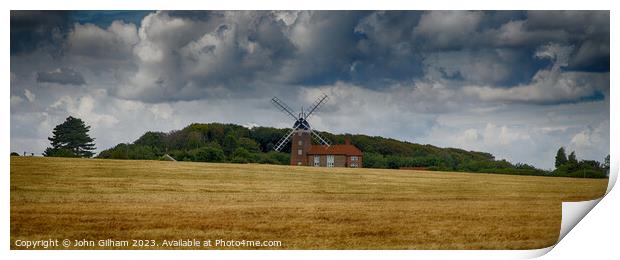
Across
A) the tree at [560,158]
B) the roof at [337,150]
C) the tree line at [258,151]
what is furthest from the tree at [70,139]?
the tree at [560,158]

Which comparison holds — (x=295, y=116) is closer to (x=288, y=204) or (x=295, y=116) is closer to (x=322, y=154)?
(x=322, y=154)

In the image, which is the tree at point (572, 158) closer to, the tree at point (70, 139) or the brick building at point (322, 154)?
the brick building at point (322, 154)

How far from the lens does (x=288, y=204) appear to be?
39.0ft

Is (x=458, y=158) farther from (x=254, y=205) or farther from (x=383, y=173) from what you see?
(x=254, y=205)

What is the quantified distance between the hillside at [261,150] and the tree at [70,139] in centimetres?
35

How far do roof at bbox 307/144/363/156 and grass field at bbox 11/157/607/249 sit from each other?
38cm

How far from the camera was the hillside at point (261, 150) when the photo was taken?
1186 cm

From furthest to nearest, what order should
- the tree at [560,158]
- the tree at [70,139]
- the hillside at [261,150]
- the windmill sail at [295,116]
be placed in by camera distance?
1. the tree at [560,158]
2. the windmill sail at [295,116]
3. the hillside at [261,150]
4. the tree at [70,139]

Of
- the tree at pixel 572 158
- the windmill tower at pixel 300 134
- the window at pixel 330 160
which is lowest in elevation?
the window at pixel 330 160

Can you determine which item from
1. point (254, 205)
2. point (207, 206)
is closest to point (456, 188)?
point (254, 205)

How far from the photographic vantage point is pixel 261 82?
11.7 m

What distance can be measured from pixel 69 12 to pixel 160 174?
3.11 metres

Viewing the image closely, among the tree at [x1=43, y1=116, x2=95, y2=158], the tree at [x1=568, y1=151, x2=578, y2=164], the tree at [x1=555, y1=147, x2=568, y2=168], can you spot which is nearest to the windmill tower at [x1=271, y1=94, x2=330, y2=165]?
the tree at [x1=43, y1=116, x2=95, y2=158]

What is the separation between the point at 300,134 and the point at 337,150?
2.36 feet
